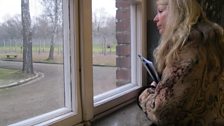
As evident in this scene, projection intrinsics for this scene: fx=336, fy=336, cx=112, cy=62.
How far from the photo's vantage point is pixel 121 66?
7.07ft

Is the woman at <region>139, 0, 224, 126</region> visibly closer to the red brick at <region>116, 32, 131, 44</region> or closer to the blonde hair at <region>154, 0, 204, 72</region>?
the blonde hair at <region>154, 0, 204, 72</region>

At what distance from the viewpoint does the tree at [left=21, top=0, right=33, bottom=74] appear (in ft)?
4.53

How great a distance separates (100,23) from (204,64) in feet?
2.33

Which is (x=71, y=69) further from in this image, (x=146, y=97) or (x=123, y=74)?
(x=123, y=74)

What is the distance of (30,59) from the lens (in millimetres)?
1446

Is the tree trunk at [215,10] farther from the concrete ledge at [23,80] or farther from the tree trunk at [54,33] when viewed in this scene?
the concrete ledge at [23,80]

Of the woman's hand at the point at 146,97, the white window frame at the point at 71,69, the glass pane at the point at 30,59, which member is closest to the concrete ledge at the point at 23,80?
the glass pane at the point at 30,59

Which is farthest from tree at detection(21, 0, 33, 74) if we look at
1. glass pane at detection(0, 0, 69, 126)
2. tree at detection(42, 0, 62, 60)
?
tree at detection(42, 0, 62, 60)

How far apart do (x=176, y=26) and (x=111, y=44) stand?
647mm

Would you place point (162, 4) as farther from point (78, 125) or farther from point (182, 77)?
point (78, 125)

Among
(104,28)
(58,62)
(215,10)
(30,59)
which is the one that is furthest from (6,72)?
(215,10)

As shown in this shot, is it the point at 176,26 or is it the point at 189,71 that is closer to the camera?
the point at 189,71

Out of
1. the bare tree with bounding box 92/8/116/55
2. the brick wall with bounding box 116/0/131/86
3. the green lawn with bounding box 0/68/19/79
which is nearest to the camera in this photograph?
the green lawn with bounding box 0/68/19/79

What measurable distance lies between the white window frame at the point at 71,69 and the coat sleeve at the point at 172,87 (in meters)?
0.39
